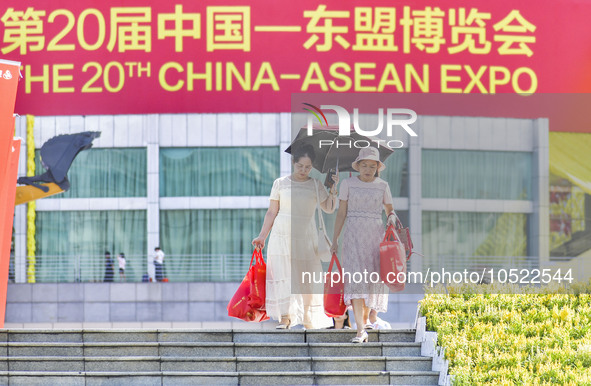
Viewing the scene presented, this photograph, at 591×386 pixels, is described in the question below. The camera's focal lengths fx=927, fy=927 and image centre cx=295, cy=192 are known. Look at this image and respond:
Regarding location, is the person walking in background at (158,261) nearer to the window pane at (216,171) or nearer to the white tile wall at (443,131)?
the window pane at (216,171)

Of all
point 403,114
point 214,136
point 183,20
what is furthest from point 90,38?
point 403,114

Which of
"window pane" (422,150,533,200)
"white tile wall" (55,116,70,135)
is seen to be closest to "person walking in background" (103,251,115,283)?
"white tile wall" (55,116,70,135)

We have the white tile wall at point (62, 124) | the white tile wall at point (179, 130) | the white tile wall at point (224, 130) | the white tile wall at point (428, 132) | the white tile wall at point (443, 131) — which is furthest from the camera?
the white tile wall at point (62, 124)

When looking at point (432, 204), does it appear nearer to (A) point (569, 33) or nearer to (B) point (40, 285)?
(A) point (569, 33)

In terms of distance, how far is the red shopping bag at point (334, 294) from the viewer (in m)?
10.0


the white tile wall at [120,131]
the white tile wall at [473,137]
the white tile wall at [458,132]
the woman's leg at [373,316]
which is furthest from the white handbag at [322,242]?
the white tile wall at [120,131]

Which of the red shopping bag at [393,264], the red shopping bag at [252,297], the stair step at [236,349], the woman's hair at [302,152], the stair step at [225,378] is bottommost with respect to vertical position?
the stair step at [225,378]

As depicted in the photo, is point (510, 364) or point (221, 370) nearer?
point (510, 364)

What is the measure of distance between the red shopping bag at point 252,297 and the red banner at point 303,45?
1159 centimetres

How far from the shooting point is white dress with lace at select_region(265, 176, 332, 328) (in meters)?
10.1

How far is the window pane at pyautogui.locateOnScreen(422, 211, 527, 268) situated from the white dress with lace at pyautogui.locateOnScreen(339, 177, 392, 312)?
6.44 metres

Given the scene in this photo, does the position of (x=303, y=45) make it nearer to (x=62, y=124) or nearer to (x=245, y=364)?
→ (x=62, y=124)

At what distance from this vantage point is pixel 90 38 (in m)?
21.7

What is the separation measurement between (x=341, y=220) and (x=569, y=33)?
507 inches
